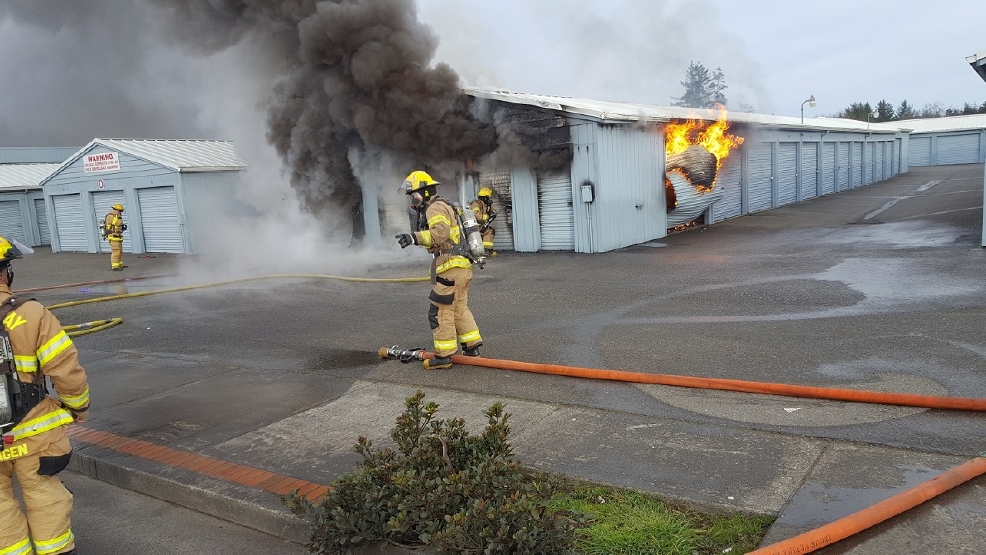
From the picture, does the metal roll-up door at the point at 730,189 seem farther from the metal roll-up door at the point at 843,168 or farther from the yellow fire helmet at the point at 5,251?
the yellow fire helmet at the point at 5,251

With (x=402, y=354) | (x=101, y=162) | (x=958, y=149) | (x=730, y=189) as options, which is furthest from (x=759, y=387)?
(x=958, y=149)

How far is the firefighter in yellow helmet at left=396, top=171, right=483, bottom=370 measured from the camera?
6148mm

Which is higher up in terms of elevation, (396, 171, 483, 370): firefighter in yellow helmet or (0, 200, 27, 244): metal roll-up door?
(0, 200, 27, 244): metal roll-up door

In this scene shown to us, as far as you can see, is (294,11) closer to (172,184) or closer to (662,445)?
(172,184)

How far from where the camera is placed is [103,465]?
4578 mm

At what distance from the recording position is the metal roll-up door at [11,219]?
27750 mm

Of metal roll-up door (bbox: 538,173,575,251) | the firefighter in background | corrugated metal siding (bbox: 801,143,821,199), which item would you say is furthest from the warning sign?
corrugated metal siding (bbox: 801,143,821,199)

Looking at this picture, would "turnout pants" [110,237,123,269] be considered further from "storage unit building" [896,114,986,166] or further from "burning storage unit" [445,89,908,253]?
"storage unit building" [896,114,986,166]

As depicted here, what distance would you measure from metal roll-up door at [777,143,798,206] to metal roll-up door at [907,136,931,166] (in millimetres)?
26280

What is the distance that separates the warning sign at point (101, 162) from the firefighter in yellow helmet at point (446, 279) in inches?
739

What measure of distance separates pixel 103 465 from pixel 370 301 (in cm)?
573

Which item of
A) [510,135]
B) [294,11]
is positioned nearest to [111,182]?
[294,11]

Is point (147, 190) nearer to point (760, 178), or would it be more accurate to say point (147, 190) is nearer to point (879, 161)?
point (760, 178)

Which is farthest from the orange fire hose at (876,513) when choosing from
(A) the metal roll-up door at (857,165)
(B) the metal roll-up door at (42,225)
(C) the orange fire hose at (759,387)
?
(B) the metal roll-up door at (42,225)
